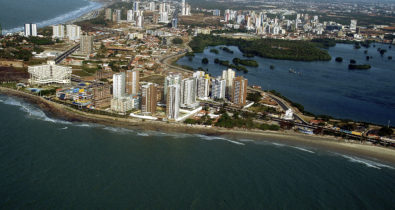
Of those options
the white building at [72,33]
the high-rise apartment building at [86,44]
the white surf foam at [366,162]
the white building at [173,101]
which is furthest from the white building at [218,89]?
the white building at [72,33]

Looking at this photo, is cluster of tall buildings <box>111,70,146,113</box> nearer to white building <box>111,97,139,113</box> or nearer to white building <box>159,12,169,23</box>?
white building <box>111,97,139,113</box>

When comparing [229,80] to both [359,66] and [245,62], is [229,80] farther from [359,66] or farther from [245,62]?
[359,66]

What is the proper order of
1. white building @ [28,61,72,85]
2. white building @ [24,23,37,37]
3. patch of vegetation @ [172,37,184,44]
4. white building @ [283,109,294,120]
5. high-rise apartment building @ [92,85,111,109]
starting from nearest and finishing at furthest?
white building @ [283,109,294,120] < high-rise apartment building @ [92,85,111,109] < white building @ [28,61,72,85] < white building @ [24,23,37,37] < patch of vegetation @ [172,37,184,44]

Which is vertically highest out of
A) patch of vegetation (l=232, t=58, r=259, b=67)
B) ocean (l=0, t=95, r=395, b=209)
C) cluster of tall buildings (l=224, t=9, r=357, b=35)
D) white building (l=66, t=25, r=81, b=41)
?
cluster of tall buildings (l=224, t=9, r=357, b=35)

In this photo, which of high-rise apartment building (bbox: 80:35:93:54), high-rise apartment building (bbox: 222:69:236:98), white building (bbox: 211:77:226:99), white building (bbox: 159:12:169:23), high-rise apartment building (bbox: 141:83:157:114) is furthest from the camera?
white building (bbox: 159:12:169:23)

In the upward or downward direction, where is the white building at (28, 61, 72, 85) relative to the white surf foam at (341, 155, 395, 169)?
upward

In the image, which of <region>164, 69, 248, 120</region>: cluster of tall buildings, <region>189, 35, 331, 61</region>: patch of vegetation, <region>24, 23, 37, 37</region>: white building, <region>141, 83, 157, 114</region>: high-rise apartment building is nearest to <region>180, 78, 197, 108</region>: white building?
<region>164, 69, 248, 120</region>: cluster of tall buildings

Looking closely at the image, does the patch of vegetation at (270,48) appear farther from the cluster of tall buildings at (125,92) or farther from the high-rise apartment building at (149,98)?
the high-rise apartment building at (149,98)

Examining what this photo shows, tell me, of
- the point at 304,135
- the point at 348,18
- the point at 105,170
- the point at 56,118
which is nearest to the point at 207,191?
the point at 105,170
